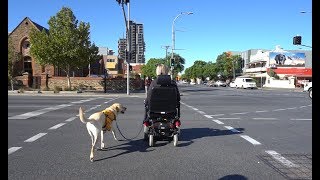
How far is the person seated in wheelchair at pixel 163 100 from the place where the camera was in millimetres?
8539

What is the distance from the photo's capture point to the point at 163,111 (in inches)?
340

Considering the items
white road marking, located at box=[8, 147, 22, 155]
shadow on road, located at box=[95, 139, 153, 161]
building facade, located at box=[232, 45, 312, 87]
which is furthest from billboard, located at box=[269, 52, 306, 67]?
white road marking, located at box=[8, 147, 22, 155]

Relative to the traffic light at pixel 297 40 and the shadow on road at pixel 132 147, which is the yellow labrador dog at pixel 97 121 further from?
the traffic light at pixel 297 40

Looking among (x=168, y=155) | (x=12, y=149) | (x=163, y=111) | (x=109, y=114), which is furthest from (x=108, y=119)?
(x=12, y=149)

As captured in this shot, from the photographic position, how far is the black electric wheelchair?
336 inches

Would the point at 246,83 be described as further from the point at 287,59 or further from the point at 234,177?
the point at 234,177

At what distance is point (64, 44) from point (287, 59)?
252 feet

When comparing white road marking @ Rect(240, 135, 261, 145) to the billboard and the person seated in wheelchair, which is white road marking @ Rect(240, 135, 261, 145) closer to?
the person seated in wheelchair

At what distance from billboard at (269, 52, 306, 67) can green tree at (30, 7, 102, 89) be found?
226ft

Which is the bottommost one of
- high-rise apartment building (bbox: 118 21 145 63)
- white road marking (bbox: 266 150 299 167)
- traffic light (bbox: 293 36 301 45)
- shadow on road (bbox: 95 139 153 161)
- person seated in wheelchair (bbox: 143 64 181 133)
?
shadow on road (bbox: 95 139 153 161)

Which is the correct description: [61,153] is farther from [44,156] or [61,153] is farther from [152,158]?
[152,158]

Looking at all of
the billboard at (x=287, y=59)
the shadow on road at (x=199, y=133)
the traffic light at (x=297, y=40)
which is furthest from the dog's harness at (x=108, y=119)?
the billboard at (x=287, y=59)

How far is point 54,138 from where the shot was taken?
9.55 meters

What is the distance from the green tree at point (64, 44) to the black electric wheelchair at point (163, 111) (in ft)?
107
